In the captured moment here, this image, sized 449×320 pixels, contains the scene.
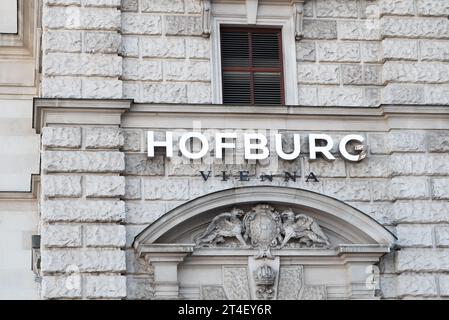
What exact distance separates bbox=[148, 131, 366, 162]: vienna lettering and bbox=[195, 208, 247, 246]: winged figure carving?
1.22 metres

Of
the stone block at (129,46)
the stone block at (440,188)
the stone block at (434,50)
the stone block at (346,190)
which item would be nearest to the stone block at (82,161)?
the stone block at (129,46)

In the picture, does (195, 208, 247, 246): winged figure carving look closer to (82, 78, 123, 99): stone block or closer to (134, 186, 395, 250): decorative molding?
(134, 186, 395, 250): decorative molding

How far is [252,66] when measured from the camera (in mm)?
27031

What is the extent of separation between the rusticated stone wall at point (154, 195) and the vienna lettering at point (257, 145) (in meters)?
0.17

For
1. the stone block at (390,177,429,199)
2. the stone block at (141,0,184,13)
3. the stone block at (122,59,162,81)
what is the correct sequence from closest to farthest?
1. the stone block at (390,177,429,199)
2. the stone block at (122,59,162,81)
3. the stone block at (141,0,184,13)

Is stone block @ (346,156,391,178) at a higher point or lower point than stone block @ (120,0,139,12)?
lower

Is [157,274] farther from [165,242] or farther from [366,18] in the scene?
[366,18]

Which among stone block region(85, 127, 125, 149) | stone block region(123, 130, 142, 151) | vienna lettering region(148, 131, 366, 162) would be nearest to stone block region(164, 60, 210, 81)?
vienna lettering region(148, 131, 366, 162)

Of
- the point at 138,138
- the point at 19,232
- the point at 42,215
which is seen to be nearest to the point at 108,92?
the point at 138,138

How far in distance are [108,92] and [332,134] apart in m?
4.62

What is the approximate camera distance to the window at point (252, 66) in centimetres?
2681

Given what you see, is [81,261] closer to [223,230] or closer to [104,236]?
[104,236]

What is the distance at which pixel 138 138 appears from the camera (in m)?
25.7

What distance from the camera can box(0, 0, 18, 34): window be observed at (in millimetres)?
33031
